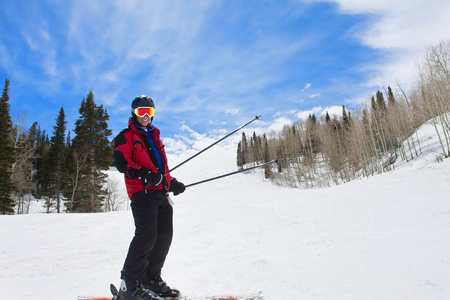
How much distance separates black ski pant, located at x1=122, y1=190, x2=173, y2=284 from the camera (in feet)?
7.52

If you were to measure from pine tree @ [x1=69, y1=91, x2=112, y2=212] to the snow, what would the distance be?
11.0 metres

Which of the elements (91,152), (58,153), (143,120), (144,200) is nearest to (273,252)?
(144,200)

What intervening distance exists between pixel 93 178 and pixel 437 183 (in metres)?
23.6

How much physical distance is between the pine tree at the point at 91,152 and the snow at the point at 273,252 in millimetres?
11031

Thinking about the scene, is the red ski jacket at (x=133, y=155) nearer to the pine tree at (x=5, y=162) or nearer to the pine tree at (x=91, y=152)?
the pine tree at (x=91, y=152)

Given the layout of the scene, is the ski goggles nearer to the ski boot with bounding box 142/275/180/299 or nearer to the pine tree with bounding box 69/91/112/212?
the ski boot with bounding box 142/275/180/299

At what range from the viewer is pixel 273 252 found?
4.07m

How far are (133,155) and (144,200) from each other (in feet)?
1.75

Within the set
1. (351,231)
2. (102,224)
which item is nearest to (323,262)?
(351,231)

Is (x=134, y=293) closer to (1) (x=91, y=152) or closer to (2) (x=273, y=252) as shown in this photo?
(2) (x=273, y=252)

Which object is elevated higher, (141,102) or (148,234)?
(141,102)

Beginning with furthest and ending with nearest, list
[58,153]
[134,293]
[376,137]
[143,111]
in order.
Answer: [376,137], [58,153], [143,111], [134,293]

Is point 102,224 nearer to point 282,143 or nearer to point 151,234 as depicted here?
point 151,234

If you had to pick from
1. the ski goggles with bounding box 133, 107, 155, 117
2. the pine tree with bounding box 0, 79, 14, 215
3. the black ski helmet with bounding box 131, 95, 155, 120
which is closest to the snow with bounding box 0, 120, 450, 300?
the ski goggles with bounding box 133, 107, 155, 117
